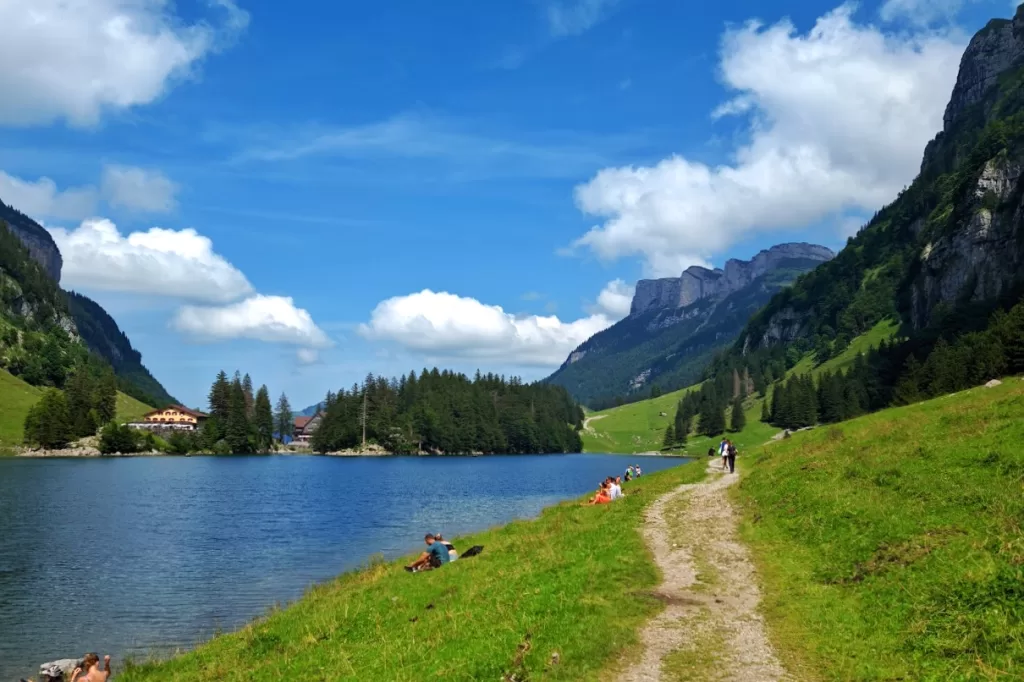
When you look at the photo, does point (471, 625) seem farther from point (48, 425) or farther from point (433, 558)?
point (48, 425)

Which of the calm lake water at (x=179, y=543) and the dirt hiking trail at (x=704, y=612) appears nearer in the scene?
the dirt hiking trail at (x=704, y=612)

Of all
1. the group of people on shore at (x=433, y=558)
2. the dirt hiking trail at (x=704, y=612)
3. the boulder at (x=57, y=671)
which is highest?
the dirt hiking trail at (x=704, y=612)

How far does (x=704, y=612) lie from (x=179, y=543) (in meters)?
49.2

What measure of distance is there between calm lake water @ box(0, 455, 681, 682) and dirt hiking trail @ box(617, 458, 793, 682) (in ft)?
68.6

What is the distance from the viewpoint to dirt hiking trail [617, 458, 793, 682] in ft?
51.8

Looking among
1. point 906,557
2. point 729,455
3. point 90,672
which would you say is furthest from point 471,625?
point 729,455

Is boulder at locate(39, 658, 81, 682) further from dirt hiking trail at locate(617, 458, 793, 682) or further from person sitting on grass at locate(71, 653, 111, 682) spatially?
dirt hiking trail at locate(617, 458, 793, 682)

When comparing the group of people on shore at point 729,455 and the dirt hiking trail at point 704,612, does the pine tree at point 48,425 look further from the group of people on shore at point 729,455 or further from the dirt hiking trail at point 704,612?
the dirt hiking trail at point 704,612

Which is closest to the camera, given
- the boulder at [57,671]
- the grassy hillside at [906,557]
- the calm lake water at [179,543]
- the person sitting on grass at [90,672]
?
the grassy hillside at [906,557]

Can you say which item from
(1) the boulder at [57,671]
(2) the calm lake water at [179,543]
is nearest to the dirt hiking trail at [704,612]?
(1) the boulder at [57,671]

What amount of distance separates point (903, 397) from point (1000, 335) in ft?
111

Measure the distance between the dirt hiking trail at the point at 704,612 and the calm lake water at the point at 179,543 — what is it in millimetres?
20901

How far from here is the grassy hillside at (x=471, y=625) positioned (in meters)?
17.3

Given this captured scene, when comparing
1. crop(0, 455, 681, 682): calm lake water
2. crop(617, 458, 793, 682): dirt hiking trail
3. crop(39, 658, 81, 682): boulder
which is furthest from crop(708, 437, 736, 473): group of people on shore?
crop(39, 658, 81, 682): boulder
